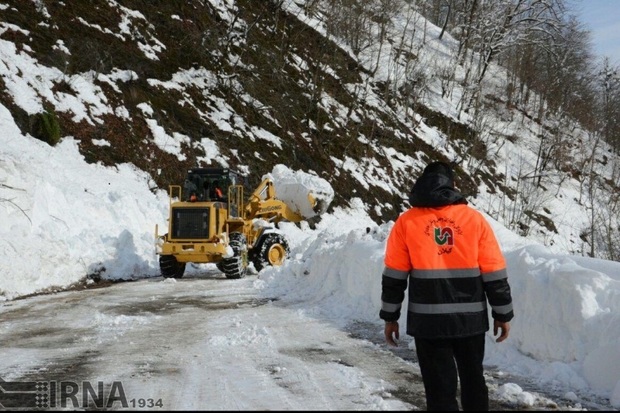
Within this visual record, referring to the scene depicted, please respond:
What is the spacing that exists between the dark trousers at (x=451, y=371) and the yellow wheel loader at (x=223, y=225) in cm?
1154

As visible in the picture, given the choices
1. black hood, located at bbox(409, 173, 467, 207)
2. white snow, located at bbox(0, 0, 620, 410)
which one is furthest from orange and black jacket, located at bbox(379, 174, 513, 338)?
white snow, located at bbox(0, 0, 620, 410)

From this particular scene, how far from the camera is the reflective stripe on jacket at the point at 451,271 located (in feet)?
13.0

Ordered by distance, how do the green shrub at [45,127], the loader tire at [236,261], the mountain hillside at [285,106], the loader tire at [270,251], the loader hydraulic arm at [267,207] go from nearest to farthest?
the loader tire at [236,261] → the loader tire at [270,251] → the loader hydraulic arm at [267,207] → the green shrub at [45,127] → the mountain hillside at [285,106]

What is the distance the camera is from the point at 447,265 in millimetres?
3990

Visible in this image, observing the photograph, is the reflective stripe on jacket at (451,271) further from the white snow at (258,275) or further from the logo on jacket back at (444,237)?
the white snow at (258,275)

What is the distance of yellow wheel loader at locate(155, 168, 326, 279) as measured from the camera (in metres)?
15.4

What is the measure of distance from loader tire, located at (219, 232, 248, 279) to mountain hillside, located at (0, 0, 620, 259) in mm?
8326

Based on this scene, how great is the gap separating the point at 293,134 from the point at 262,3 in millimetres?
13881

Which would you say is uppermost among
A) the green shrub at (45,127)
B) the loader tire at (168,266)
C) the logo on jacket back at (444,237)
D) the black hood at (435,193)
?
the green shrub at (45,127)

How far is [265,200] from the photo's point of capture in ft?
59.6

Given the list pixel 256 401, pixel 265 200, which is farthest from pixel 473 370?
pixel 265 200

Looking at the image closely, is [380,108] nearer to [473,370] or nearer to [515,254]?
[515,254]

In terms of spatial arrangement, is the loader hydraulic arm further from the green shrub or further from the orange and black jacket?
the orange and black jacket

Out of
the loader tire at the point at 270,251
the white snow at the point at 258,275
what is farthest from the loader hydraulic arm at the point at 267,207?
the loader tire at the point at 270,251
